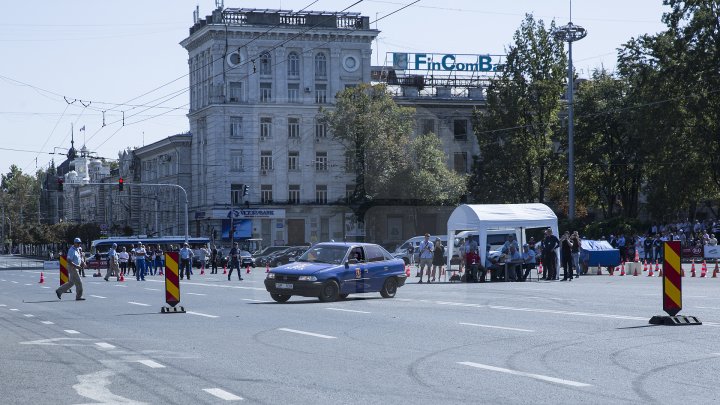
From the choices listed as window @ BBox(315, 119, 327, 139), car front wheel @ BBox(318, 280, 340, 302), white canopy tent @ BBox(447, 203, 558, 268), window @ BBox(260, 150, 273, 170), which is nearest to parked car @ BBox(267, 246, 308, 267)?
window @ BBox(260, 150, 273, 170)

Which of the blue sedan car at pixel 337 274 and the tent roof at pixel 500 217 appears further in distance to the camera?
the tent roof at pixel 500 217

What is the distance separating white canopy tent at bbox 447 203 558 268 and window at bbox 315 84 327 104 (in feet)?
137

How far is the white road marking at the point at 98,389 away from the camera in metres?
9.86

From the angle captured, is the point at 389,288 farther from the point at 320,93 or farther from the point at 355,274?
the point at 320,93

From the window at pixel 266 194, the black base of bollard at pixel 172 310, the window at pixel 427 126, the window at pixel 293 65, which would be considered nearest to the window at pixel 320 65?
the window at pixel 293 65

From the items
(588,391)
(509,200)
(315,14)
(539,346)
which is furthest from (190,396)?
(315,14)

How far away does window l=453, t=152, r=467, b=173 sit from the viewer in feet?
297

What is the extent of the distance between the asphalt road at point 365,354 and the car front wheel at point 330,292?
1.64m

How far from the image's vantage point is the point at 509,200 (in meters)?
75.2

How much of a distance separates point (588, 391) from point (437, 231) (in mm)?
70055

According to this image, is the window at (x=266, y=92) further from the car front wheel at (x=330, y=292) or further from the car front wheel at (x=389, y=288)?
the car front wheel at (x=330, y=292)

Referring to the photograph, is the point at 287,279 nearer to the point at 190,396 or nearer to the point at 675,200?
the point at 190,396

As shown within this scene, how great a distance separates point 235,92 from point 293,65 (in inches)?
510

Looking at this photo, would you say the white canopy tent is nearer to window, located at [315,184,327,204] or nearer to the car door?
the car door
